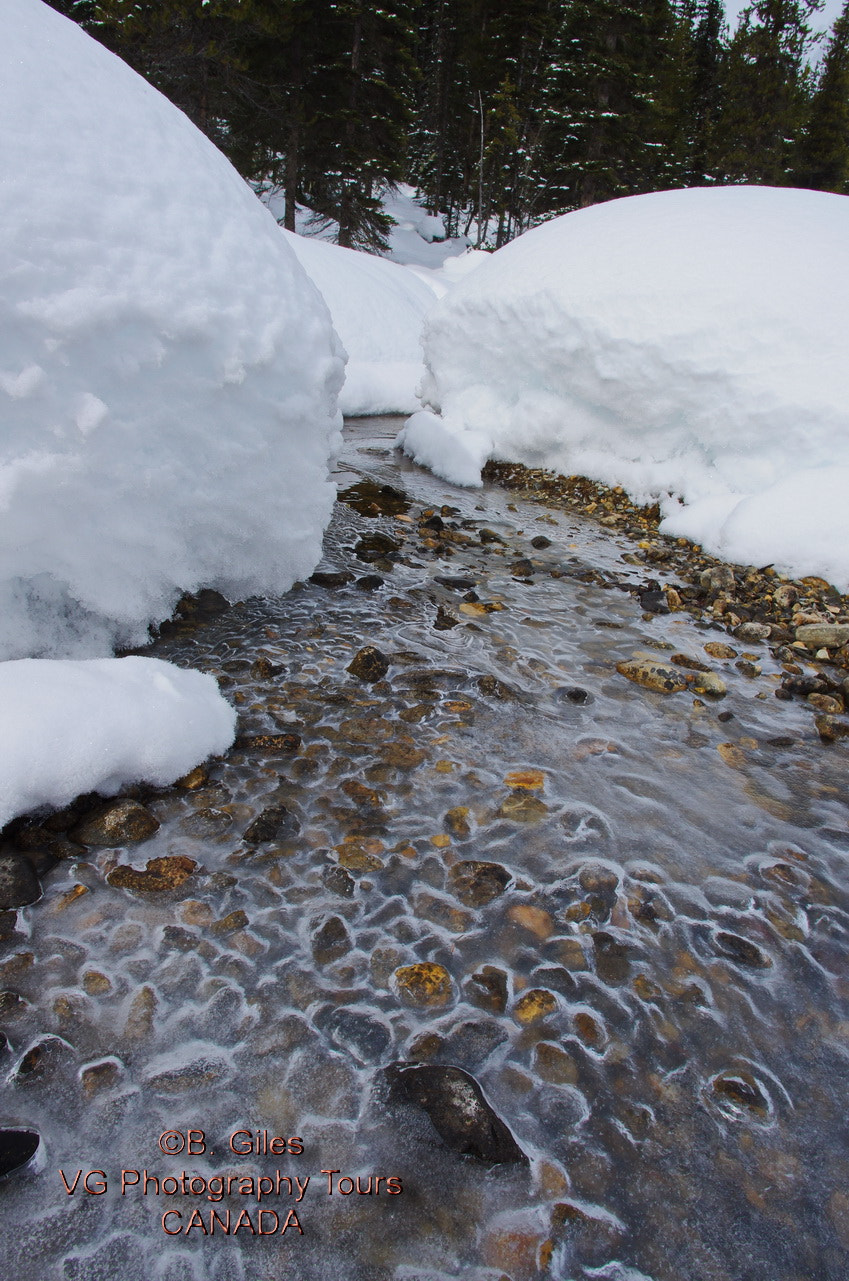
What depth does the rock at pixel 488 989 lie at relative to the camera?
5.40ft

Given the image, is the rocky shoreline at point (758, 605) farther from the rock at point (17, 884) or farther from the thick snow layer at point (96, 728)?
the rock at point (17, 884)

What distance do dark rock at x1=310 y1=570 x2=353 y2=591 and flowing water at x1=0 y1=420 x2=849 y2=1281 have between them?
103 cm

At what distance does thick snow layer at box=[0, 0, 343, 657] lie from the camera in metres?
2.31

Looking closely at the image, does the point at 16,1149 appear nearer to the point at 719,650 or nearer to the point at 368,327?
the point at 719,650

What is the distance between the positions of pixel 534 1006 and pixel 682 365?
5.32 m

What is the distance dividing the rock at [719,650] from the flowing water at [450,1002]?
0.63 meters

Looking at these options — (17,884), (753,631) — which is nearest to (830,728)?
(753,631)

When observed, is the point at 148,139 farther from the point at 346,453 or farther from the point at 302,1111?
the point at 346,453

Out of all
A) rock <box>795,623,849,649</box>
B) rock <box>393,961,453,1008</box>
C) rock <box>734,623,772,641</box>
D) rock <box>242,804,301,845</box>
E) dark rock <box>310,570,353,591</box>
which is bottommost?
rock <box>393,961,453,1008</box>

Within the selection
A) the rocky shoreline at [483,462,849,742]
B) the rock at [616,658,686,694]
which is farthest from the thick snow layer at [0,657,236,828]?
the rocky shoreline at [483,462,849,742]

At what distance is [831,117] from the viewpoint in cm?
2550

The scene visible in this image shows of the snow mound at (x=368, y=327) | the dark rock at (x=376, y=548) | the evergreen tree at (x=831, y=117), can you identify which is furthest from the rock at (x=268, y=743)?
the evergreen tree at (x=831, y=117)

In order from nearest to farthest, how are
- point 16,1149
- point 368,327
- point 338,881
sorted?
point 16,1149
point 338,881
point 368,327

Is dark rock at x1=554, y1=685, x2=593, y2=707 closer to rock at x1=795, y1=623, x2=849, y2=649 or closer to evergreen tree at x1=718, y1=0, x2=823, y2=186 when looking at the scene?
rock at x1=795, y1=623, x2=849, y2=649
